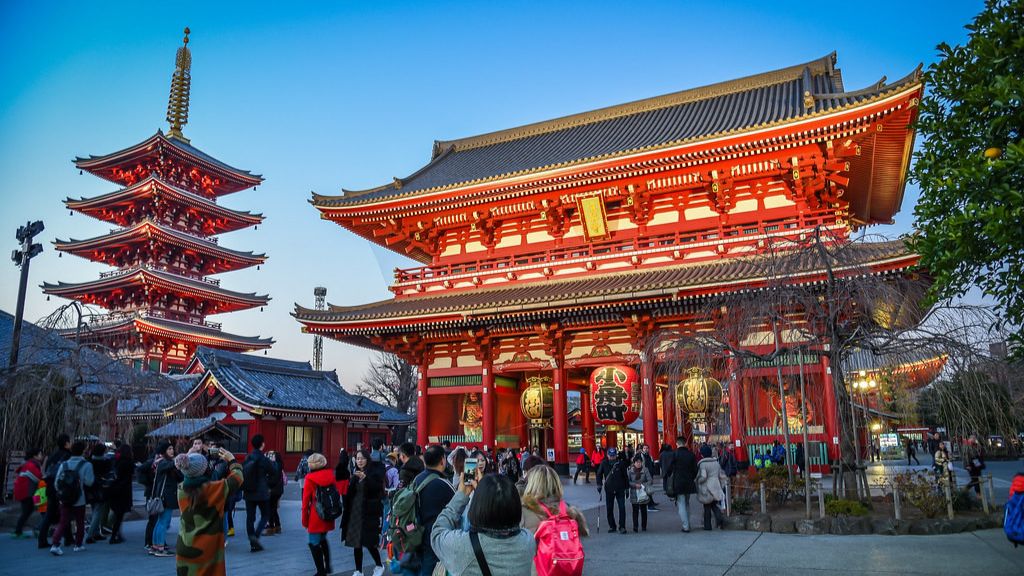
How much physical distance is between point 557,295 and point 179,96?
42.5 m

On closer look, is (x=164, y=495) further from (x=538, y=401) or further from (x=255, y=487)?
(x=538, y=401)

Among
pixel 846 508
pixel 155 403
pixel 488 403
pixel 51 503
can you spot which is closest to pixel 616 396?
pixel 488 403

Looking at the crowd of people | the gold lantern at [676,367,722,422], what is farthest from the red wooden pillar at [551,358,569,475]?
the crowd of people

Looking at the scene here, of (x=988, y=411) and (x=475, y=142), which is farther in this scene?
(x=475, y=142)

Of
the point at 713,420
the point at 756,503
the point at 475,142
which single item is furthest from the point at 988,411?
the point at 475,142

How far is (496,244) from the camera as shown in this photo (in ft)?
83.8

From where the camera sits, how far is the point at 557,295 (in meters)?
21.0

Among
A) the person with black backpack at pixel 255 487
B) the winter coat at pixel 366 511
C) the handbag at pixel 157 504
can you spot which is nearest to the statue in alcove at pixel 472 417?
the person with black backpack at pixel 255 487

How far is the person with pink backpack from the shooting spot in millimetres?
4660

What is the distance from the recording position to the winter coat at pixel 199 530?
6547mm

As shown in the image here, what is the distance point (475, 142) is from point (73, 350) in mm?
21754

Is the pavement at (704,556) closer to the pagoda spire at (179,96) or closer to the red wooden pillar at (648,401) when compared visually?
the red wooden pillar at (648,401)

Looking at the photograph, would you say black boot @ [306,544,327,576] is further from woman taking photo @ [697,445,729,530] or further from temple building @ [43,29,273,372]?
temple building @ [43,29,273,372]

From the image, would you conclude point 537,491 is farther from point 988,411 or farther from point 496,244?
point 496,244
